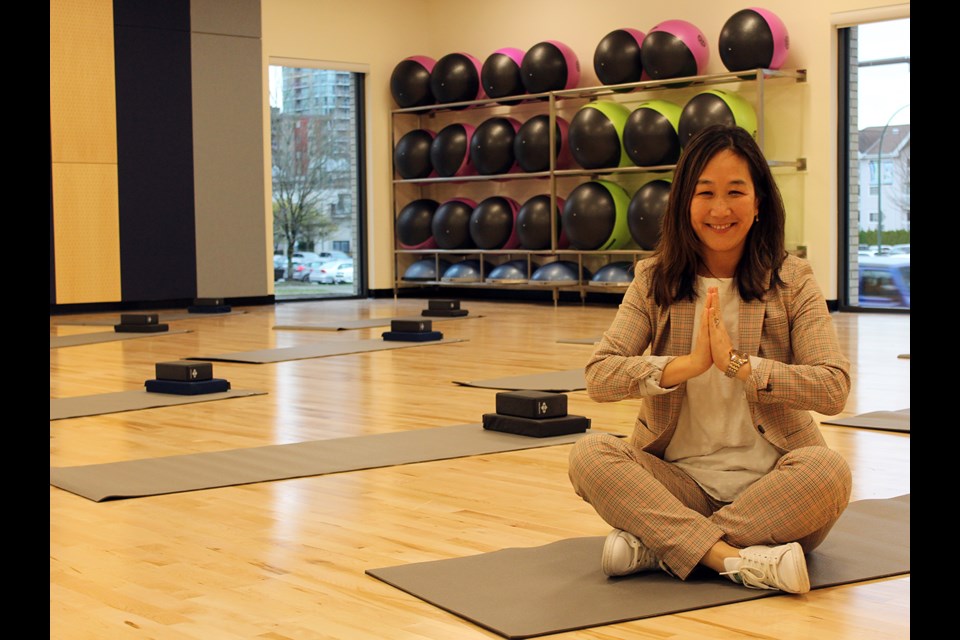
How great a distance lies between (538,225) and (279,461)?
237 inches

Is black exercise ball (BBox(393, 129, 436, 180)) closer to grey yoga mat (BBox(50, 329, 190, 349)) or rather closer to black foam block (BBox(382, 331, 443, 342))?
grey yoga mat (BBox(50, 329, 190, 349))

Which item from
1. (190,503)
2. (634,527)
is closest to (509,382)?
(190,503)

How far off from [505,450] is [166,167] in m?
6.66

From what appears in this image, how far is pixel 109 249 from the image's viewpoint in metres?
9.03

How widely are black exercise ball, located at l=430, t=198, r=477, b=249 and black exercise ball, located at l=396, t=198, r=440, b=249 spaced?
0.24 m

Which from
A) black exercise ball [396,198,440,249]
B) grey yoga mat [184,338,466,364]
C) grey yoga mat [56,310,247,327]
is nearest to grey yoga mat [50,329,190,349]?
grey yoga mat [56,310,247,327]

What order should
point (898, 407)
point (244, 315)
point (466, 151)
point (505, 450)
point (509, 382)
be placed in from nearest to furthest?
point (505, 450) → point (898, 407) → point (509, 382) → point (244, 315) → point (466, 151)

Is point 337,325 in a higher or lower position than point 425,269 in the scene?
lower

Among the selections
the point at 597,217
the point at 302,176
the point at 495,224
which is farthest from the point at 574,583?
the point at 302,176

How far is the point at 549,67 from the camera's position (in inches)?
358

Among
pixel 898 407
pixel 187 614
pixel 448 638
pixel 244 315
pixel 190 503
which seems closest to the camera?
pixel 448 638

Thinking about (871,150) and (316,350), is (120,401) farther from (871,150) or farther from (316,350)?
(871,150)
